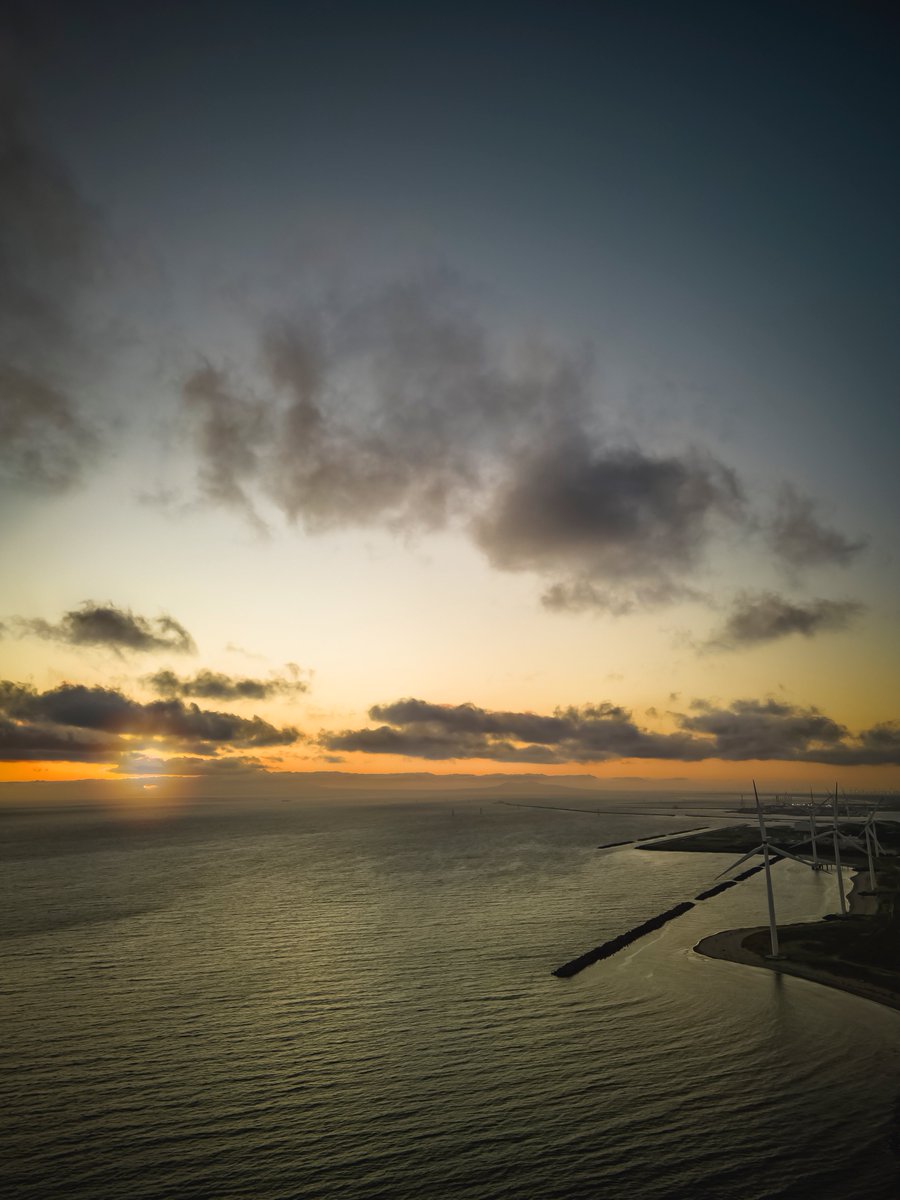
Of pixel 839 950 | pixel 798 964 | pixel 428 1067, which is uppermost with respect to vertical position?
pixel 428 1067

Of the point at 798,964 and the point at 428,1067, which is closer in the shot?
the point at 428,1067

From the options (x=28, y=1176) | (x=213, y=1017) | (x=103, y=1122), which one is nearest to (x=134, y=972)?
(x=213, y=1017)

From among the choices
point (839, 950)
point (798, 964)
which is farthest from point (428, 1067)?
point (839, 950)

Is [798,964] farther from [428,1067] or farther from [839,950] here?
[428,1067]

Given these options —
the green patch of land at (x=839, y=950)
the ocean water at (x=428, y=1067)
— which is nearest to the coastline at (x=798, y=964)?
the green patch of land at (x=839, y=950)

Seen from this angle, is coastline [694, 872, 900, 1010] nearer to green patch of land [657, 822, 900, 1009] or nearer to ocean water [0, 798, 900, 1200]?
green patch of land [657, 822, 900, 1009]

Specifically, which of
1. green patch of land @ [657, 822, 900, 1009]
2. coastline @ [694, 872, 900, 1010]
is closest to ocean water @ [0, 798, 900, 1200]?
coastline @ [694, 872, 900, 1010]
